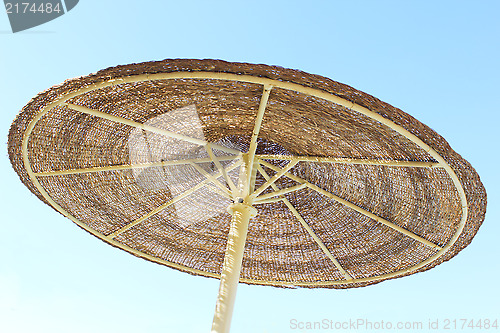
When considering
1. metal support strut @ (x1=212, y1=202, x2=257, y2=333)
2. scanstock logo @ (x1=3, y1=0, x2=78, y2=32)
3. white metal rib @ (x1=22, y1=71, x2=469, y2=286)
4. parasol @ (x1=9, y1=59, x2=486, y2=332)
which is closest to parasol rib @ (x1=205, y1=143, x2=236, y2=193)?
parasol @ (x1=9, y1=59, x2=486, y2=332)

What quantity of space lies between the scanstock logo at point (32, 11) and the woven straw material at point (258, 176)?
146cm

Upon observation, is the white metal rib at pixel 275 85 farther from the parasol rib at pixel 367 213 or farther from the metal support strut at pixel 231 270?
the metal support strut at pixel 231 270

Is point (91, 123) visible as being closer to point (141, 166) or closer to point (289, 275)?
point (141, 166)

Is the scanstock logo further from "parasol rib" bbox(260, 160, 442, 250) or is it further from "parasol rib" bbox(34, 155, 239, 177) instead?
"parasol rib" bbox(260, 160, 442, 250)

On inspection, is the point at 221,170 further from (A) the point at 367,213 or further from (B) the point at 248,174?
(A) the point at 367,213

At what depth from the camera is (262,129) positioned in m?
4.59

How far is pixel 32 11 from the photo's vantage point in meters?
4.68

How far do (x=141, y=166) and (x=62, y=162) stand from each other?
82 centimetres

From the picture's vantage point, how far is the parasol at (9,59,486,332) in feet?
11.0

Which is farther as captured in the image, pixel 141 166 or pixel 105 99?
pixel 141 166

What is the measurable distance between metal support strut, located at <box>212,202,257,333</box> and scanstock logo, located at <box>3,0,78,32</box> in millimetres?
2900

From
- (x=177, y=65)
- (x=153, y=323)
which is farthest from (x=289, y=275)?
(x=153, y=323)

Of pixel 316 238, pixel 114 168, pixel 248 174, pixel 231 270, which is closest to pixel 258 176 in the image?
pixel 316 238

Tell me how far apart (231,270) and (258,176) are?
7.37ft
